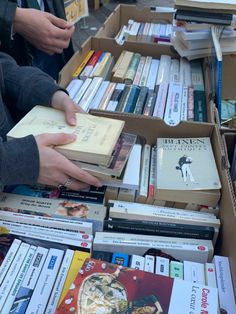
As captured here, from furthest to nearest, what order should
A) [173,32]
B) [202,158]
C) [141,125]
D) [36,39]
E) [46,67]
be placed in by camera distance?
[173,32] → [46,67] → [36,39] → [141,125] → [202,158]

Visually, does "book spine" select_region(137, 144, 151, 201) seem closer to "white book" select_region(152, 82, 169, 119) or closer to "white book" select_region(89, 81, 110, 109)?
"white book" select_region(152, 82, 169, 119)

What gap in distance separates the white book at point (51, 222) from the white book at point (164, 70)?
827mm

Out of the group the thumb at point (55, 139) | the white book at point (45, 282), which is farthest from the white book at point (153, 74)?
the white book at point (45, 282)

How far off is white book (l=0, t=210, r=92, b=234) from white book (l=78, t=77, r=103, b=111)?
522mm

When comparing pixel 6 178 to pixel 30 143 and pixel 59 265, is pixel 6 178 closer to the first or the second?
pixel 30 143

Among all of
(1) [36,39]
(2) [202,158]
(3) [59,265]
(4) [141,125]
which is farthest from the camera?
(1) [36,39]

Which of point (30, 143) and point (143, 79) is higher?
point (30, 143)

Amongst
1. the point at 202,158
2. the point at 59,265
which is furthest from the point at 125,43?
the point at 59,265

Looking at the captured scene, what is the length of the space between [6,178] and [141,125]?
498 mm

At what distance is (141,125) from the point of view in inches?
45.5

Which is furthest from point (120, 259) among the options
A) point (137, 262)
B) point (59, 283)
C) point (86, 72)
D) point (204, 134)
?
point (86, 72)

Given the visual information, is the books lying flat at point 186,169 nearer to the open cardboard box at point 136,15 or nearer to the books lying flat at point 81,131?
the books lying flat at point 81,131

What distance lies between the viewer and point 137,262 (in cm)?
78

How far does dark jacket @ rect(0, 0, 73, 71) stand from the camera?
1.17 meters
